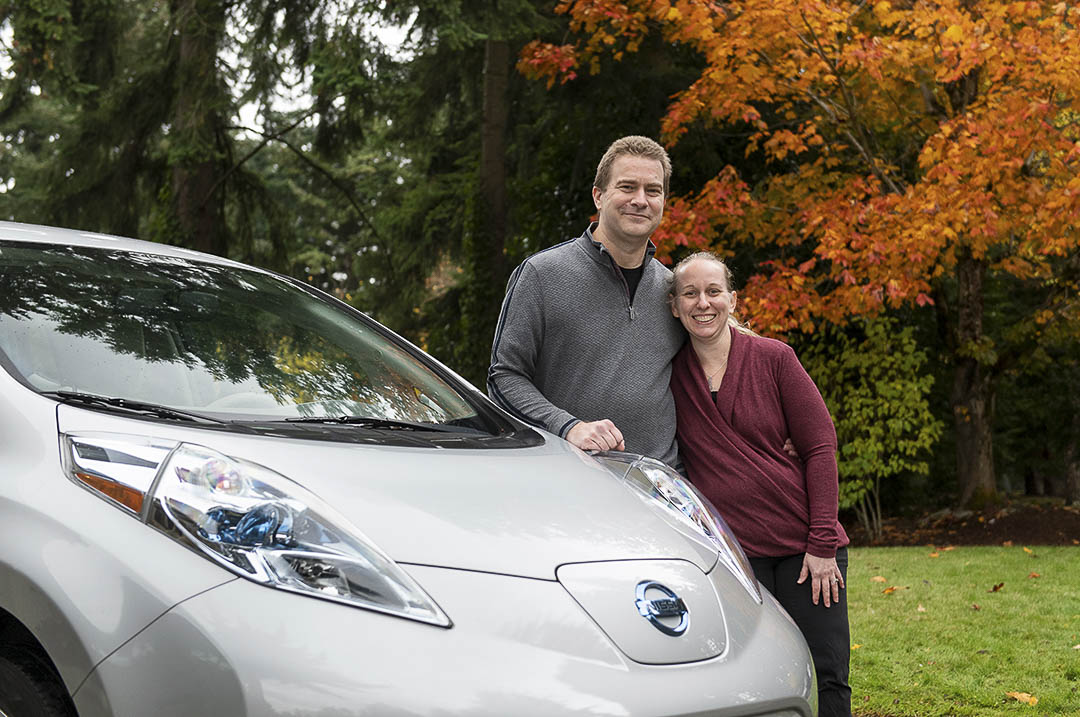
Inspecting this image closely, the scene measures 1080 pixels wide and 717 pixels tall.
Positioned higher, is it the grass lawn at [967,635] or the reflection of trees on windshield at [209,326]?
the reflection of trees on windshield at [209,326]

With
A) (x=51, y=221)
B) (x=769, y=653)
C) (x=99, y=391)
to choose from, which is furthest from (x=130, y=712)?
(x=51, y=221)

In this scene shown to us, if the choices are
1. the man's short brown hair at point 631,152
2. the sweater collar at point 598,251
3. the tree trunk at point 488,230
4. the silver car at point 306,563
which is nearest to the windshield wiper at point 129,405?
the silver car at point 306,563

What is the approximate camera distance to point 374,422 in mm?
2705

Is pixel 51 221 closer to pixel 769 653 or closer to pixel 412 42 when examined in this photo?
pixel 412 42

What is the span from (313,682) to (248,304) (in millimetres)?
1528

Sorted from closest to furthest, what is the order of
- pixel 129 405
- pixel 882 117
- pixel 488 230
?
pixel 129 405
pixel 882 117
pixel 488 230

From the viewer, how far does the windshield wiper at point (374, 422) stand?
2607 millimetres

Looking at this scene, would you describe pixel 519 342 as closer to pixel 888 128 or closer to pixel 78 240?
pixel 78 240

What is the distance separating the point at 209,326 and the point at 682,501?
53.0 inches

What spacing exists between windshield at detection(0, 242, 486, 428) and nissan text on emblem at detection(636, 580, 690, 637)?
0.87m

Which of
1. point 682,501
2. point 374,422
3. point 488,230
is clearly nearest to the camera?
point 374,422

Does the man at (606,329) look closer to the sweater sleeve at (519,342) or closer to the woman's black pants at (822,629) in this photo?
the sweater sleeve at (519,342)

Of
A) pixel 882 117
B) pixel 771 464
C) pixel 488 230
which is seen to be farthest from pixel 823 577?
pixel 488 230

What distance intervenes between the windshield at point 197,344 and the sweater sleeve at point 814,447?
969 millimetres
